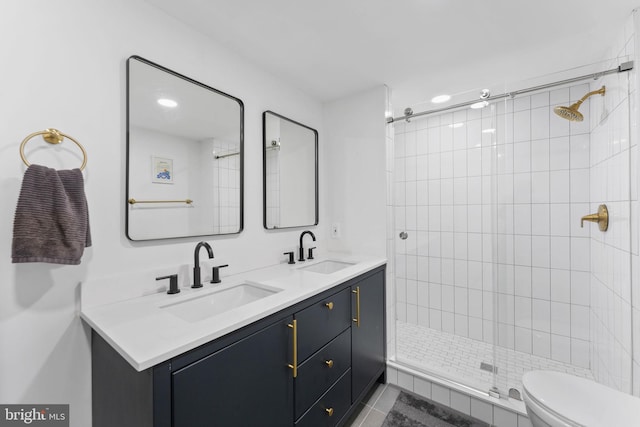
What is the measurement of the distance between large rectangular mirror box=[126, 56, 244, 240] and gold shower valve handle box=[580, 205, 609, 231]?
206cm

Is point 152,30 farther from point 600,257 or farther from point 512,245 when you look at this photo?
point 600,257

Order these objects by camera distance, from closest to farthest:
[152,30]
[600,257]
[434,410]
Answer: [152,30] → [600,257] → [434,410]

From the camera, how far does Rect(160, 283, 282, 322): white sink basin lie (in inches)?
46.2

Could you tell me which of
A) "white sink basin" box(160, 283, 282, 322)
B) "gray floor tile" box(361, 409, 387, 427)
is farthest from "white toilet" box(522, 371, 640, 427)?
"white sink basin" box(160, 283, 282, 322)

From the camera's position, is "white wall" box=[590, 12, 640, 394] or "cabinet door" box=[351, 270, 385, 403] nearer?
"white wall" box=[590, 12, 640, 394]

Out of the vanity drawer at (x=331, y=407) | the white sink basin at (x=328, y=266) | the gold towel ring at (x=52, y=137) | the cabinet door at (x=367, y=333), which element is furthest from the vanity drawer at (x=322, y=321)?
the gold towel ring at (x=52, y=137)

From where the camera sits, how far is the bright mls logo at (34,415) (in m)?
0.90

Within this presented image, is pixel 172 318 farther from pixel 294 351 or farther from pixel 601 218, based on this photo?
pixel 601 218

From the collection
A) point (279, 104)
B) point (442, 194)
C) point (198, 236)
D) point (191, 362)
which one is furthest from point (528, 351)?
A: point (279, 104)

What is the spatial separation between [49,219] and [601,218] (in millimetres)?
2573

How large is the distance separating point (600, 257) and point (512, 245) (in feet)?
1.39

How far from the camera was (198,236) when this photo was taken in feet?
4.73

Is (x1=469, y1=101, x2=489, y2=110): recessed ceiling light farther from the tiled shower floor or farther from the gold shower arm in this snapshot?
the tiled shower floor

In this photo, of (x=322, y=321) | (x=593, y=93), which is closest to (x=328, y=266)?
(x=322, y=321)
